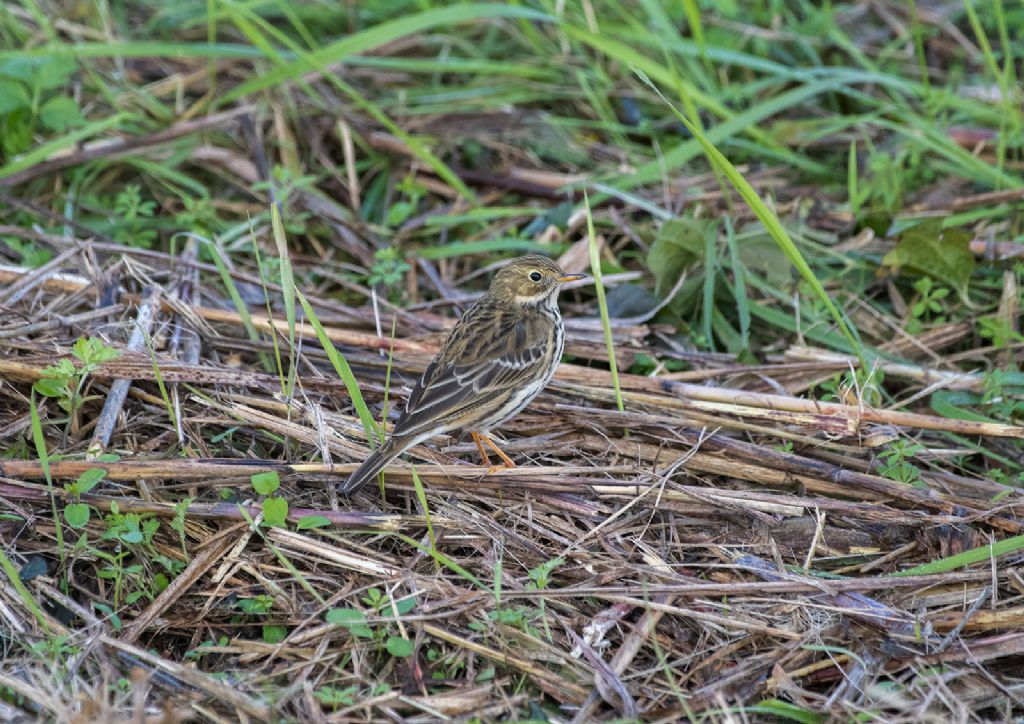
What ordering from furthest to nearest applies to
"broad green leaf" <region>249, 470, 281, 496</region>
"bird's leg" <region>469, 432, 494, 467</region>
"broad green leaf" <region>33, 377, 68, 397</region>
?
"bird's leg" <region>469, 432, 494, 467</region> → "broad green leaf" <region>33, 377, 68, 397</region> → "broad green leaf" <region>249, 470, 281, 496</region>

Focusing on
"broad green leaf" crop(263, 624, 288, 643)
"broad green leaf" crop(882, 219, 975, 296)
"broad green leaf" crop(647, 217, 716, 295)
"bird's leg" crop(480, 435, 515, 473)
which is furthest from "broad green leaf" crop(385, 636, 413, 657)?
"broad green leaf" crop(882, 219, 975, 296)

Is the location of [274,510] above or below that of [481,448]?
above

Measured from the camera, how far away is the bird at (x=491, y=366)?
465cm

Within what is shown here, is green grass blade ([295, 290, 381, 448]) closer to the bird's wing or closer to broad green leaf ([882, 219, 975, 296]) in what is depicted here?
the bird's wing

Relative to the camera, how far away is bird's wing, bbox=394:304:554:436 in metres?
4.81

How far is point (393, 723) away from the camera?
3.65m

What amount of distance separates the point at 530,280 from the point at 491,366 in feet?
2.09

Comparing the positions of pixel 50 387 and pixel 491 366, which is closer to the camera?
pixel 50 387

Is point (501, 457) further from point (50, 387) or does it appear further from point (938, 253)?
point (938, 253)

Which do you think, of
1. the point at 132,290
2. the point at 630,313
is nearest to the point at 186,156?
the point at 132,290

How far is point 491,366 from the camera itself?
5.09 metres

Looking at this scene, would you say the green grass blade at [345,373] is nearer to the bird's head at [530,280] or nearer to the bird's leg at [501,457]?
the bird's leg at [501,457]

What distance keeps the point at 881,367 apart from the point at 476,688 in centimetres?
280

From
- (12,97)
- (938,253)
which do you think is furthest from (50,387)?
(938,253)
